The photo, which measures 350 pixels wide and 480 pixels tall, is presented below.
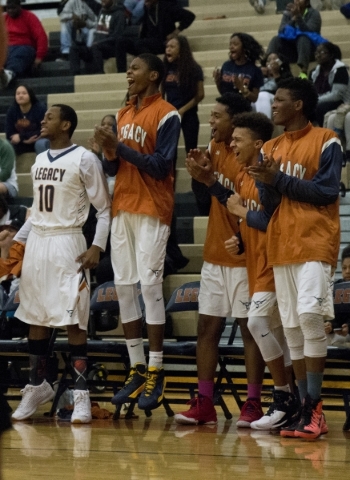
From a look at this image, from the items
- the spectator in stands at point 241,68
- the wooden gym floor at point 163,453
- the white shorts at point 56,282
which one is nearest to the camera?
the wooden gym floor at point 163,453

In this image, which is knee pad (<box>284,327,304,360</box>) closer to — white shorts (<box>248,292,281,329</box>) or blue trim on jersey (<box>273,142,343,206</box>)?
white shorts (<box>248,292,281,329</box>)

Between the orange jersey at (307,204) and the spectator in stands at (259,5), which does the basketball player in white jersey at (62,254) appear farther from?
the spectator in stands at (259,5)

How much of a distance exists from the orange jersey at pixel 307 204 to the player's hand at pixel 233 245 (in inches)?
13.6

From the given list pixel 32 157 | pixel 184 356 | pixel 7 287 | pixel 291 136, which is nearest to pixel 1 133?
pixel 32 157

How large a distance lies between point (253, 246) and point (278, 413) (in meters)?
1.07

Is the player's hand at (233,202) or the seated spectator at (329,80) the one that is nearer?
the player's hand at (233,202)

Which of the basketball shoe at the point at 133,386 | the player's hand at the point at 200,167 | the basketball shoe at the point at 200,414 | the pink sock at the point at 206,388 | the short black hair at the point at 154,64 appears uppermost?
the short black hair at the point at 154,64

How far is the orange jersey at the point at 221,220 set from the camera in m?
7.02

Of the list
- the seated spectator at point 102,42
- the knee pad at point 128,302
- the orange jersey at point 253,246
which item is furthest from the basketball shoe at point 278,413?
the seated spectator at point 102,42

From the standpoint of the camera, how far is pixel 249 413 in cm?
686

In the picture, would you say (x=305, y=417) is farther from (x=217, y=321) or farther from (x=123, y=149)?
(x=123, y=149)

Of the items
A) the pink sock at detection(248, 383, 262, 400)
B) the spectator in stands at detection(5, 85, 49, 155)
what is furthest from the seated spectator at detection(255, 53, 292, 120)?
the pink sock at detection(248, 383, 262, 400)

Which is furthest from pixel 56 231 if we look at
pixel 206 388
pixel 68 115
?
pixel 206 388

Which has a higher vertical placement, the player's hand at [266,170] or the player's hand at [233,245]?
the player's hand at [266,170]
